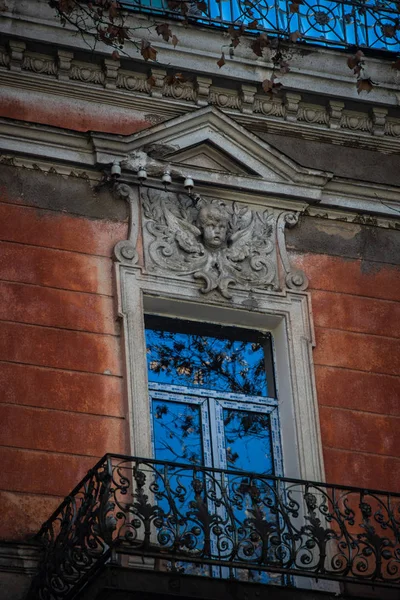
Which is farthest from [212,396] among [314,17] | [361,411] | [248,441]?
[314,17]

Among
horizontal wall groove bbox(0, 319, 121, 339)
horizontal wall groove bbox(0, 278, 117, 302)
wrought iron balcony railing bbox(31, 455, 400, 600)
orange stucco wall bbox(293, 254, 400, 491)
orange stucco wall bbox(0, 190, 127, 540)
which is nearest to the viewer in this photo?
wrought iron balcony railing bbox(31, 455, 400, 600)

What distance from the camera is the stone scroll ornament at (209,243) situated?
14375mm

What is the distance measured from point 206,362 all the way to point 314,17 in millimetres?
3431

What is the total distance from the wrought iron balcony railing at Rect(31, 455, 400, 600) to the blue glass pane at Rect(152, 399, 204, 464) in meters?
0.22

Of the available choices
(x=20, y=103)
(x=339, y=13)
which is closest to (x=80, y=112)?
(x=20, y=103)

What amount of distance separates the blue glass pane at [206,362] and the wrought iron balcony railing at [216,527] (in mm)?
874

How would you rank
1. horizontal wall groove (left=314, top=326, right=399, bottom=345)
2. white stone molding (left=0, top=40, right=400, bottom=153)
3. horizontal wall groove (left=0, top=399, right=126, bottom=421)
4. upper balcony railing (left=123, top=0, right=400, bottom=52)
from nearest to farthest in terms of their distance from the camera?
horizontal wall groove (left=0, top=399, right=126, bottom=421)
horizontal wall groove (left=314, top=326, right=399, bottom=345)
white stone molding (left=0, top=40, right=400, bottom=153)
upper balcony railing (left=123, top=0, right=400, bottom=52)

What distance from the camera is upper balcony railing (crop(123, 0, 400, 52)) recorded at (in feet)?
50.4

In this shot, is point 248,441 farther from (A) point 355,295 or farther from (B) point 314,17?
(B) point 314,17

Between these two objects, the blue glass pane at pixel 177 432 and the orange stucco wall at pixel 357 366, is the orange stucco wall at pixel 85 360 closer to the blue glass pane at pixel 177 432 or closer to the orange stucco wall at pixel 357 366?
the orange stucco wall at pixel 357 366

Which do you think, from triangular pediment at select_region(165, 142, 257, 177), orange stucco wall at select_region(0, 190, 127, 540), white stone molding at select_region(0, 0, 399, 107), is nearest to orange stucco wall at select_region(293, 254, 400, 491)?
triangular pediment at select_region(165, 142, 257, 177)

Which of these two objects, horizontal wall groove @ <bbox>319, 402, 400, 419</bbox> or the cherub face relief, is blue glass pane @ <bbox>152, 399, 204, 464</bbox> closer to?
horizontal wall groove @ <bbox>319, 402, 400, 419</bbox>

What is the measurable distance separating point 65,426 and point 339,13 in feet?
15.7

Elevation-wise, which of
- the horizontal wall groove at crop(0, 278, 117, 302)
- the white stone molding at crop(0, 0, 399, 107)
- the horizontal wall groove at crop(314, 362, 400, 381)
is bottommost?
the horizontal wall groove at crop(314, 362, 400, 381)
